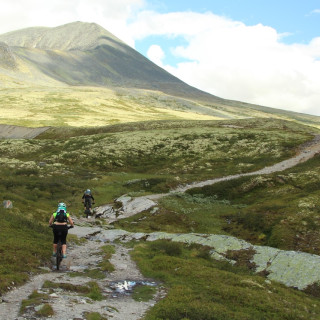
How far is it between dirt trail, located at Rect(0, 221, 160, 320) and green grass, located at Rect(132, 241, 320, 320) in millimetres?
889

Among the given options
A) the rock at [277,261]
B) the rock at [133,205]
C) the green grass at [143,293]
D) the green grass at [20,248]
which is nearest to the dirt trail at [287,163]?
the rock at [133,205]

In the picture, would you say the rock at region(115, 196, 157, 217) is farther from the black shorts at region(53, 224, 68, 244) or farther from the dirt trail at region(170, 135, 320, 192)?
the black shorts at region(53, 224, 68, 244)

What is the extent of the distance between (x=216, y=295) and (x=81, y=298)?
21.3 feet

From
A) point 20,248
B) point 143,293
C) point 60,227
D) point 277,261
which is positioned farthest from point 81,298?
point 277,261

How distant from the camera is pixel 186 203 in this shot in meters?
44.1

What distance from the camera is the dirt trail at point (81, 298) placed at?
39.3 feet

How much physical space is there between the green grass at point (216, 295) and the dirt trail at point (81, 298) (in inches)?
35.0

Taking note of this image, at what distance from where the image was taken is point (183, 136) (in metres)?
98.4

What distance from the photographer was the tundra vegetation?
15.9 m

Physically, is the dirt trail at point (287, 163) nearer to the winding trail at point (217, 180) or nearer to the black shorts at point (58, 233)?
the winding trail at point (217, 180)

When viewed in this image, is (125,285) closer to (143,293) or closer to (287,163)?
(143,293)

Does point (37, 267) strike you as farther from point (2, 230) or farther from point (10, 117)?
point (10, 117)

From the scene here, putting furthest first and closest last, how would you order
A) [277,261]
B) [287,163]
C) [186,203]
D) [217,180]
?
[287,163] → [217,180] → [186,203] → [277,261]

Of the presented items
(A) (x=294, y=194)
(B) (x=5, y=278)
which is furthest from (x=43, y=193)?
(A) (x=294, y=194)
